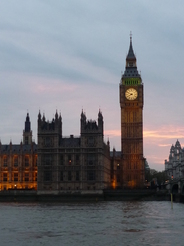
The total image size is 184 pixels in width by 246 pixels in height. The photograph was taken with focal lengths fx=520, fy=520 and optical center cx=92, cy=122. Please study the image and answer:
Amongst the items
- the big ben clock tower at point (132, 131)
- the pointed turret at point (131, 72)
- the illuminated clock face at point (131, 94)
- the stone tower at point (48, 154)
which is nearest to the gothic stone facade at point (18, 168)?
the stone tower at point (48, 154)

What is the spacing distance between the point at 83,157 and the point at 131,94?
40.4 m

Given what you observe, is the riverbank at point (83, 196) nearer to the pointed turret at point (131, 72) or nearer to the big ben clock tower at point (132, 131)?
the big ben clock tower at point (132, 131)

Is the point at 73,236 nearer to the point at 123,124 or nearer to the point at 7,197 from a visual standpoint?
the point at 7,197

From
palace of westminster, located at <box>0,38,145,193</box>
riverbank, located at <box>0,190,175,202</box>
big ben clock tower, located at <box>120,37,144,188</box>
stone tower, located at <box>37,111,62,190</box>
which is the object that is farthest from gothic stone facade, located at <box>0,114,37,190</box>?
big ben clock tower, located at <box>120,37,144,188</box>

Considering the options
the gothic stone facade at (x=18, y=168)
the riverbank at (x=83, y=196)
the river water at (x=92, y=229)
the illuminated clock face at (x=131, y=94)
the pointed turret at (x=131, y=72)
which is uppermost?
the pointed turret at (x=131, y=72)

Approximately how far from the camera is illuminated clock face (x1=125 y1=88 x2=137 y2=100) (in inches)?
7313

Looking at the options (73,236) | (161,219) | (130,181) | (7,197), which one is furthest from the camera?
(130,181)

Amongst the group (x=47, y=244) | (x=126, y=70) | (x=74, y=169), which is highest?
(x=126, y=70)

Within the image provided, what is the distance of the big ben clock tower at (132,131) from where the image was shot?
592ft

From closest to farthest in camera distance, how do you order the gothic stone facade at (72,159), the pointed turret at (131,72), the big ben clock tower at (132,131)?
1. the gothic stone facade at (72,159)
2. the big ben clock tower at (132,131)
3. the pointed turret at (131,72)

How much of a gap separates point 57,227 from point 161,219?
18.7 metres

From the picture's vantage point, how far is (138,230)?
218 ft

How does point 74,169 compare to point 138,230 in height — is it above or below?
above

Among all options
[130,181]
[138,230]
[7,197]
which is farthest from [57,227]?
[130,181]
